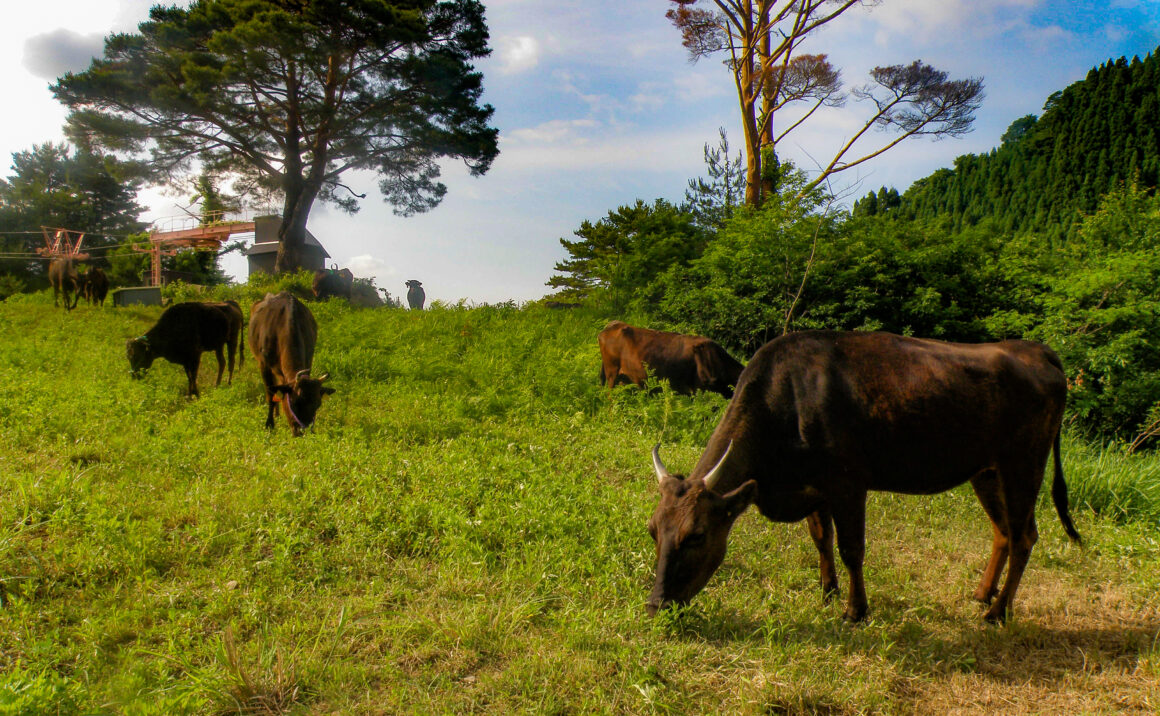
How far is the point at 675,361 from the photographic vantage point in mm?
10477

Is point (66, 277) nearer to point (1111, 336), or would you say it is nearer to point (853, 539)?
point (853, 539)

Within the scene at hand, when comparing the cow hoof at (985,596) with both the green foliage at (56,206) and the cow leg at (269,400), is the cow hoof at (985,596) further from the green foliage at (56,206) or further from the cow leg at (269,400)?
the green foliage at (56,206)

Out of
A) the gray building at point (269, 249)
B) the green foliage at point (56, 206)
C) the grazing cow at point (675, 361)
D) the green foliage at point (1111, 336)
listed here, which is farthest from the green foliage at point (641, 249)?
the green foliage at point (56, 206)

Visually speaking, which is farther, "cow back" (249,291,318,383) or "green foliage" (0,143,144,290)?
"green foliage" (0,143,144,290)

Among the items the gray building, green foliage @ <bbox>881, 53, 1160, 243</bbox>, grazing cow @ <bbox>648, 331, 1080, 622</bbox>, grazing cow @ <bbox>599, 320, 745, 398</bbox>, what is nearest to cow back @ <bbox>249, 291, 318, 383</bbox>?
grazing cow @ <bbox>599, 320, 745, 398</bbox>

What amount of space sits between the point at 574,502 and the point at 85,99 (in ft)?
81.9

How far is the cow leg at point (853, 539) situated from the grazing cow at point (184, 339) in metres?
9.40

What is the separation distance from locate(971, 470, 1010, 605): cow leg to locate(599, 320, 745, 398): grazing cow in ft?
18.9

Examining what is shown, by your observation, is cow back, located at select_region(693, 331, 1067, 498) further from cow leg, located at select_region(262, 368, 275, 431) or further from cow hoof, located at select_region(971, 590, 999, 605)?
cow leg, located at select_region(262, 368, 275, 431)

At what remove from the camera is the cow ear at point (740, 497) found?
349 cm

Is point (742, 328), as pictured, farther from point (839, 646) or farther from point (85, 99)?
point (85, 99)

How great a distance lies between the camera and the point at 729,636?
3.61 metres

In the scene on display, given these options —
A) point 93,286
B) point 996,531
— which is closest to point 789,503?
point 996,531

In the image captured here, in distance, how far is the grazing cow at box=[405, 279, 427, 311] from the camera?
26.4 metres
